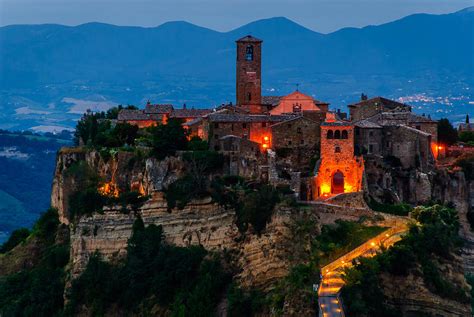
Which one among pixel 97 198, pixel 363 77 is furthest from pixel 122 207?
pixel 363 77

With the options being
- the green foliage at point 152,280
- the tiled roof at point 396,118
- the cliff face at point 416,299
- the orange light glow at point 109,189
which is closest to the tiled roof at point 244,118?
the tiled roof at point 396,118

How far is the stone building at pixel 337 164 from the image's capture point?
161ft

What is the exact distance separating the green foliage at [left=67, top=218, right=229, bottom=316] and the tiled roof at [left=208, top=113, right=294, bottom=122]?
7.22m

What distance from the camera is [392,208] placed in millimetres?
47562

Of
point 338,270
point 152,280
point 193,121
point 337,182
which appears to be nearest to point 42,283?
point 152,280

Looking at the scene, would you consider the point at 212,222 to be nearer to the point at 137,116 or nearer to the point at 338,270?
the point at 338,270

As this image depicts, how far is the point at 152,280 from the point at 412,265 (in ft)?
44.9

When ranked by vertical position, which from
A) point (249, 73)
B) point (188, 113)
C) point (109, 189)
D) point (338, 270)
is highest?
point (249, 73)

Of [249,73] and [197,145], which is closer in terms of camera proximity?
[197,145]

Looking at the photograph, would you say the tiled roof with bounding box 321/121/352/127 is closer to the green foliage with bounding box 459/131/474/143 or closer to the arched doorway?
the arched doorway

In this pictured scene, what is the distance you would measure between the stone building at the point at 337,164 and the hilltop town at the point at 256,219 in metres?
0.07

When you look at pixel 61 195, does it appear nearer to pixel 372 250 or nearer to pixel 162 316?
pixel 162 316

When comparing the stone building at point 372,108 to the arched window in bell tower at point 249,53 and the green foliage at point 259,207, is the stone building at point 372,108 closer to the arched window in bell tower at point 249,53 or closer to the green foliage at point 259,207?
the arched window in bell tower at point 249,53

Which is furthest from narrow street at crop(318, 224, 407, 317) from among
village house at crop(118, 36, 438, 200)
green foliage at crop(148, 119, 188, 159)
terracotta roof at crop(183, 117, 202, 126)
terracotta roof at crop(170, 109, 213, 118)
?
terracotta roof at crop(170, 109, 213, 118)
